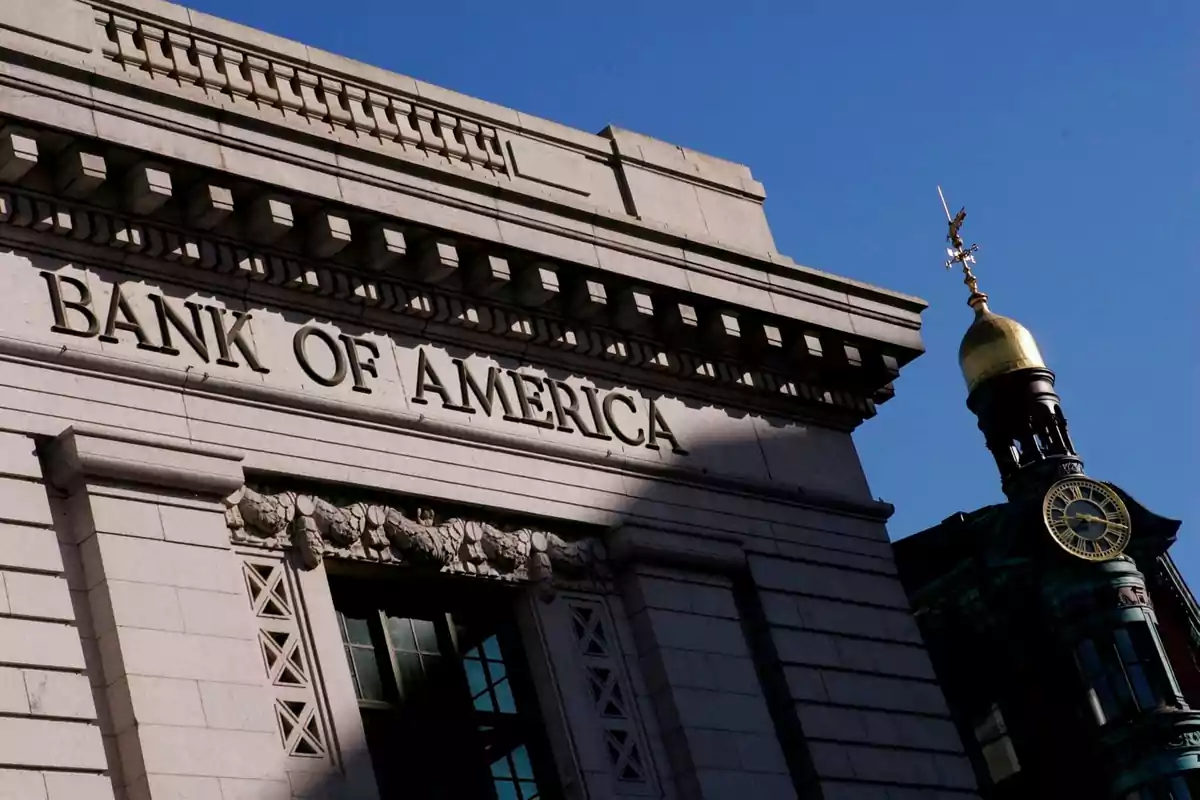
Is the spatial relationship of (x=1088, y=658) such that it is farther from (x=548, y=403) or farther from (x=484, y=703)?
(x=484, y=703)

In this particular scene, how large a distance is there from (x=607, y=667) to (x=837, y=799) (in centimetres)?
291

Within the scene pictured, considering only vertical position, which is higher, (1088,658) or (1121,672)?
(1088,658)

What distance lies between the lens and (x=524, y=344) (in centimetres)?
2452

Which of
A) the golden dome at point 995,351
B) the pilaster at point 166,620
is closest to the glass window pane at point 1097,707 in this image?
the golden dome at point 995,351

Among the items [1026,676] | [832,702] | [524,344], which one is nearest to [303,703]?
[524,344]

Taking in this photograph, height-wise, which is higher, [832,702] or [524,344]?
[524,344]

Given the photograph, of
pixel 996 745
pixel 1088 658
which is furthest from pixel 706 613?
pixel 996 745

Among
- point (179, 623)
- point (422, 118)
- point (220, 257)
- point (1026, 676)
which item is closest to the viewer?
point (179, 623)

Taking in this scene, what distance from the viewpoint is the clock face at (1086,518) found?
49344 mm

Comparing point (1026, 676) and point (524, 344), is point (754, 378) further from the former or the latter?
point (1026, 676)

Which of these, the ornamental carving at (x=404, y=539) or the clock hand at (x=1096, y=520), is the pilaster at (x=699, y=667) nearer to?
the ornamental carving at (x=404, y=539)

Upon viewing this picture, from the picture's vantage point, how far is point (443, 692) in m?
22.5

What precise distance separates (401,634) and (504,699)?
125 centimetres

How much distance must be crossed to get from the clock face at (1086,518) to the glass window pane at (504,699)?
91.4ft
